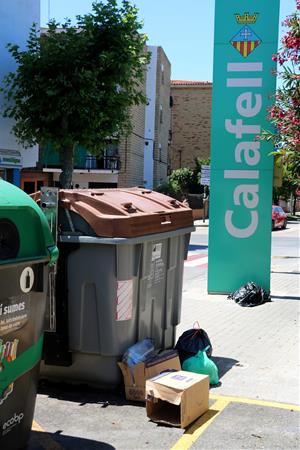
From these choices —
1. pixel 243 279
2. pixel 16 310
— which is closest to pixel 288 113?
pixel 243 279

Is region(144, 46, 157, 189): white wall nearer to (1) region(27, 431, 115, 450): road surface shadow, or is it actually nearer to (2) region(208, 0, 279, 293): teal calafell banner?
(2) region(208, 0, 279, 293): teal calafell banner

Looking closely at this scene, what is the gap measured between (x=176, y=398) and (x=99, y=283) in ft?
3.67

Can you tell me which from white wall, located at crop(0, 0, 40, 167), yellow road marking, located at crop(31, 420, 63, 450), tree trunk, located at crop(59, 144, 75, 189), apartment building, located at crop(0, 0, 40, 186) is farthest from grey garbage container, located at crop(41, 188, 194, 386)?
white wall, located at crop(0, 0, 40, 167)

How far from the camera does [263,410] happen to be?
15.4 feet

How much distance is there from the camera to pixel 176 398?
428cm

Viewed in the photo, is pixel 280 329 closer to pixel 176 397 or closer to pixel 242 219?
pixel 242 219

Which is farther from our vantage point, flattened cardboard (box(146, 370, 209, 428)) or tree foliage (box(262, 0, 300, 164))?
tree foliage (box(262, 0, 300, 164))

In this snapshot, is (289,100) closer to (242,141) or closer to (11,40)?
(242,141)

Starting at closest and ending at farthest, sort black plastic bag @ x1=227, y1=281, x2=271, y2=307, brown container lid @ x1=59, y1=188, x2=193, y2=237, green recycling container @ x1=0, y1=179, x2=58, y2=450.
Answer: green recycling container @ x1=0, y1=179, x2=58, y2=450
brown container lid @ x1=59, y1=188, x2=193, y2=237
black plastic bag @ x1=227, y1=281, x2=271, y2=307

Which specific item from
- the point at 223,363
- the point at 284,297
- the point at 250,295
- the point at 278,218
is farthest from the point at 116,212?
the point at 278,218

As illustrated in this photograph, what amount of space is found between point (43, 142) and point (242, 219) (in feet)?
20.1

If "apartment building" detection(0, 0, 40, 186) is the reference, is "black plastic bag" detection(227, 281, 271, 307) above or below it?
below

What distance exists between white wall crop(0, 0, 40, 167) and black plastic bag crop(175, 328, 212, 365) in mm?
10316

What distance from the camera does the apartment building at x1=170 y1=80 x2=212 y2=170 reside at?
49188mm
